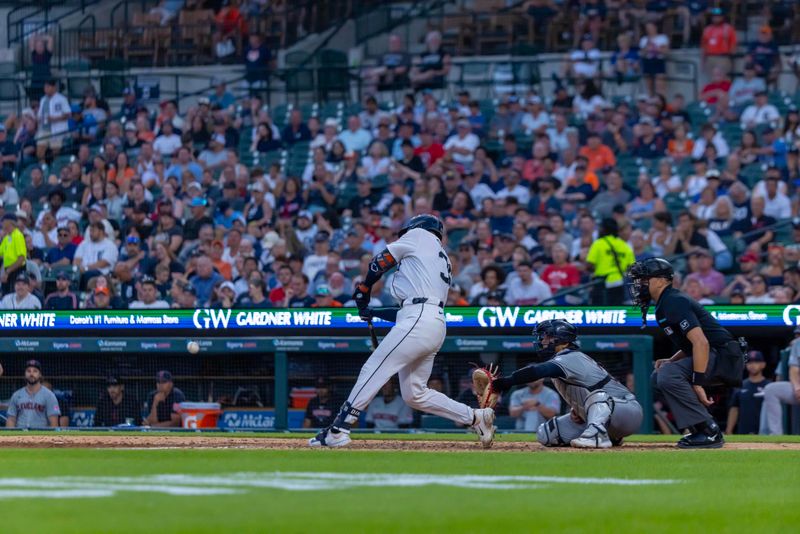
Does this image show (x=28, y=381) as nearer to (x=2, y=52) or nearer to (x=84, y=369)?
(x=84, y=369)

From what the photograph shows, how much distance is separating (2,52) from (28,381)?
44.8 ft

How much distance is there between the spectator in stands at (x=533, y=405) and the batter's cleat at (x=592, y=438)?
388 centimetres

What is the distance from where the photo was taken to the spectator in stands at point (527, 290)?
15961 mm

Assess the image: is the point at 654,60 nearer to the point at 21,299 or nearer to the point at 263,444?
the point at 21,299

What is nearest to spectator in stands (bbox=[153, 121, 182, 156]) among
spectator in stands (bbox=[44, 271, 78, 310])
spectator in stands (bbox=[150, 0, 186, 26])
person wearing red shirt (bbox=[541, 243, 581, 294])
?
spectator in stands (bbox=[150, 0, 186, 26])

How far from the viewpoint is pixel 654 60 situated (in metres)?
22.1

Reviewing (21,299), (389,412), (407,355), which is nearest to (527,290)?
(389,412)

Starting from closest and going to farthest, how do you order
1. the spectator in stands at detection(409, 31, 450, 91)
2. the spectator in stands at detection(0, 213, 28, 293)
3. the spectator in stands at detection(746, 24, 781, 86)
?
1. the spectator in stands at detection(0, 213, 28, 293)
2. the spectator in stands at detection(746, 24, 781, 86)
3. the spectator in stands at detection(409, 31, 450, 91)

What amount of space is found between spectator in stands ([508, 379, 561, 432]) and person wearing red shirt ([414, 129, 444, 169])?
6.64 meters

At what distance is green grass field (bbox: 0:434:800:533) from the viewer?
5574mm

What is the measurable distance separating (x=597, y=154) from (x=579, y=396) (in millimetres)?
9425

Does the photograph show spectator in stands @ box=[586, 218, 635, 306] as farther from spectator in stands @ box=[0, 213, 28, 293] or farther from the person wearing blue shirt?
the person wearing blue shirt

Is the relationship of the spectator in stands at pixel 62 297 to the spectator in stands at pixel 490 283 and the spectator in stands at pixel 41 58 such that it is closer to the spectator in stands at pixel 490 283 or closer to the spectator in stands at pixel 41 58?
the spectator in stands at pixel 490 283

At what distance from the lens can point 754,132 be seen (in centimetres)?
1945
